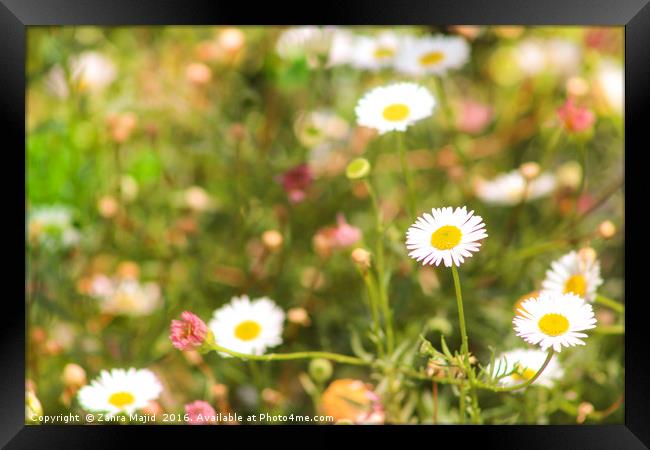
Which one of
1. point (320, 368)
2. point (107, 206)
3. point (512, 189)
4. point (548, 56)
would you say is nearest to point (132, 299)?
point (107, 206)

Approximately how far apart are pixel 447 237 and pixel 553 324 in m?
0.13

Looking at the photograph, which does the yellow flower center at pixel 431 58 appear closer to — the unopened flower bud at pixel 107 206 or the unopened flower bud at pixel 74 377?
the unopened flower bud at pixel 107 206

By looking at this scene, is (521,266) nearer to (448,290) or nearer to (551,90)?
(448,290)

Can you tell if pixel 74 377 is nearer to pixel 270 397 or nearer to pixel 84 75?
pixel 270 397

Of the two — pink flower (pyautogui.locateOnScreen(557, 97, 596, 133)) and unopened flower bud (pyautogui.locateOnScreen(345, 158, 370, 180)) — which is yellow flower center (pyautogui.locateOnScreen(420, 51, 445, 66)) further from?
unopened flower bud (pyautogui.locateOnScreen(345, 158, 370, 180))

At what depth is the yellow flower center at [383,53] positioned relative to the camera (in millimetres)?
1027

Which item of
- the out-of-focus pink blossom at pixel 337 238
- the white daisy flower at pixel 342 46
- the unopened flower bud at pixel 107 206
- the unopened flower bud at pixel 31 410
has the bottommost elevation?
the unopened flower bud at pixel 31 410

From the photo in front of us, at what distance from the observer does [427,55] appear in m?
1.01

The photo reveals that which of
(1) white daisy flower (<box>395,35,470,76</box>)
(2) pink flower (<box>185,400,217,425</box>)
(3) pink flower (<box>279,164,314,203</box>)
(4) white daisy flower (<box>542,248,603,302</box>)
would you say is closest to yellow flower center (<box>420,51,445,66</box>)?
(1) white daisy flower (<box>395,35,470,76</box>)

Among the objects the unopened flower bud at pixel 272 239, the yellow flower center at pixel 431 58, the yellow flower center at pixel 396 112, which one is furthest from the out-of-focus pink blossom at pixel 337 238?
the yellow flower center at pixel 431 58

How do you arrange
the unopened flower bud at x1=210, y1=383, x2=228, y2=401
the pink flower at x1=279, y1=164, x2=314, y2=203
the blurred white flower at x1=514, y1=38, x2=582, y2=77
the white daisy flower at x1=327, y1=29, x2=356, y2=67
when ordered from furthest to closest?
1. the blurred white flower at x1=514, y1=38, x2=582, y2=77
2. the white daisy flower at x1=327, y1=29, x2=356, y2=67
3. the pink flower at x1=279, y1=164, x2=314, y2=203
4. the unopened flower bud at x1=210, y1=383, x2=228, y2=401

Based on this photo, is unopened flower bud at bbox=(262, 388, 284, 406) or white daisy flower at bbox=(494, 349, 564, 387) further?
unopened flower bud at bbox=(262, 388, 284, 406)

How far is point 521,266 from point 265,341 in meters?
0.38

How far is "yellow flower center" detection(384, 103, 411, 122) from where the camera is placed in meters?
0.80
